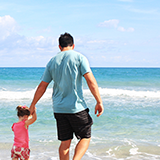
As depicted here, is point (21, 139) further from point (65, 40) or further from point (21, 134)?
point (65, 40)

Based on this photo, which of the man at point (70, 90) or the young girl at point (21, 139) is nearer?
the man at point (70, 90)

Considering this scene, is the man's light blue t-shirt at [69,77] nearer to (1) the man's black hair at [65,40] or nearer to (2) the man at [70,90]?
(2) the man at [70,90]

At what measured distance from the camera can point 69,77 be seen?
2.88 meters

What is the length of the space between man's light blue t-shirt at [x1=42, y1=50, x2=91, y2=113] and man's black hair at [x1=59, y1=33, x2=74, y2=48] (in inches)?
5.1

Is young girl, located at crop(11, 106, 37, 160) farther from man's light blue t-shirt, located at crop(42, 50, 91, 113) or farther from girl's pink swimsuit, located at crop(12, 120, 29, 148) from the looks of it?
man's light blue t-shirt, located at crop(42, 50, 91, 113)

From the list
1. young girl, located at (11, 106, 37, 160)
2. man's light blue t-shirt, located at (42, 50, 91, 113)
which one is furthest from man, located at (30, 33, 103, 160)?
young girl, located at (11, 106, 37, 160)

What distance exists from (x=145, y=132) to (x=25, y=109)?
3.65m

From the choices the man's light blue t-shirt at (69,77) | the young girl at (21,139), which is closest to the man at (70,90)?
the man's light blue t-shirt at (69,77)

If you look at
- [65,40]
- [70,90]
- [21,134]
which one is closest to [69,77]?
[70,90]

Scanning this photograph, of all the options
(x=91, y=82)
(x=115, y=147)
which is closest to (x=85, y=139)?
(x=91, y=82)

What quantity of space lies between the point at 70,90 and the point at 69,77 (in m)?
0.16

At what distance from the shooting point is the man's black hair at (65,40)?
9.89ft

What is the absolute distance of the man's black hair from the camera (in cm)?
302

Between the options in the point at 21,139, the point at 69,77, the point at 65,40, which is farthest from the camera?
the point at 21,139
